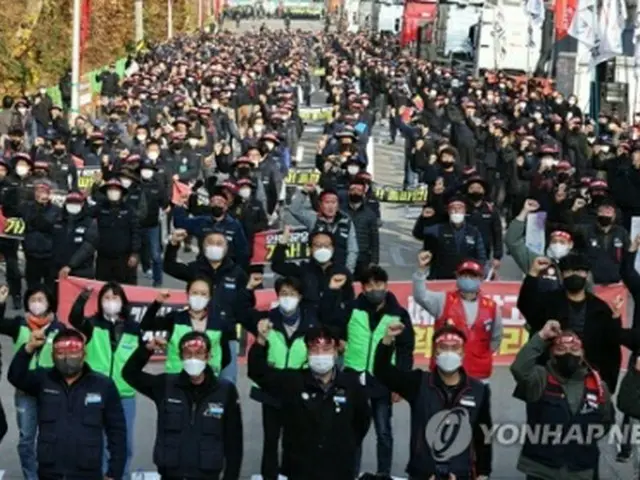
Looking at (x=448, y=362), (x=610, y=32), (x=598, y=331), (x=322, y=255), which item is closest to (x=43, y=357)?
(x=322, y=255)

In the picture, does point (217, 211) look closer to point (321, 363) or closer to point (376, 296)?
point (376, 296)

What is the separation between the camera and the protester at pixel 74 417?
8.57 metres

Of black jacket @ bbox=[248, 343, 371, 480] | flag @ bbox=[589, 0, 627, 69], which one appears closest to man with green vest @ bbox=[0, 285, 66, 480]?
black jacket @ bbox=[248, 343, 371, 480]

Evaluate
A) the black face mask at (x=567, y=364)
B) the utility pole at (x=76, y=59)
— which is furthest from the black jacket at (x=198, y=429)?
the utility pole at (x=76, y=59)

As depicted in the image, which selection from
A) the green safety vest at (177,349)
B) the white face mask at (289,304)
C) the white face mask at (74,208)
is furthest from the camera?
the white face mask at (74,208)

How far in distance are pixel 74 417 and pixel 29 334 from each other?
174 centimetres

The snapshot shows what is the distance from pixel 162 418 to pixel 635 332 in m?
3.34

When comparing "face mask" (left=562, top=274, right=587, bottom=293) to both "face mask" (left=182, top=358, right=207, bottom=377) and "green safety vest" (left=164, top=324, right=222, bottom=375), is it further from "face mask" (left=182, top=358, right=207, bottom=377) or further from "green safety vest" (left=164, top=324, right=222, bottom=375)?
"face mask" (left=182, top=358, right=207, bottom=377)

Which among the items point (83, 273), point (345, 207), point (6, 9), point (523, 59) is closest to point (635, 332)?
point (345, 207)

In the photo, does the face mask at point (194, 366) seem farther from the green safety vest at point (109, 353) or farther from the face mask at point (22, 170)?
the face mask at point (22, 170)

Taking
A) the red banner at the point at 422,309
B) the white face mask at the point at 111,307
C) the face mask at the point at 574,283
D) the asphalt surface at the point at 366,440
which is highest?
the face mask at the point at 574,283

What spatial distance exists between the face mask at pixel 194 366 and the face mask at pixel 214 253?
3175 mm

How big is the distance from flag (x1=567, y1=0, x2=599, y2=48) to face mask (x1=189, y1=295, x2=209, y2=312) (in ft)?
63.3

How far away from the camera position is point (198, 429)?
8445 mm
